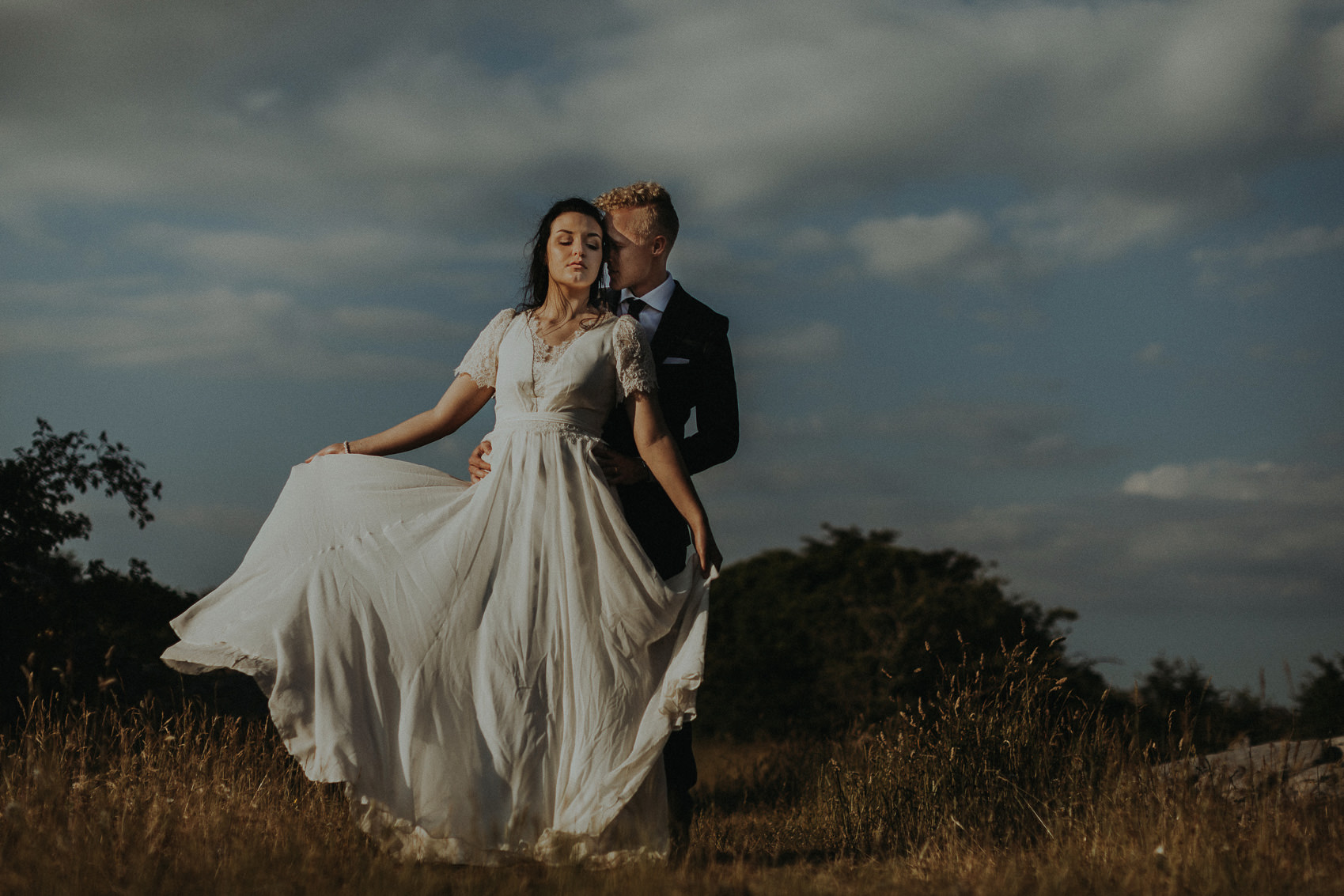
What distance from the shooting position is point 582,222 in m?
4.62

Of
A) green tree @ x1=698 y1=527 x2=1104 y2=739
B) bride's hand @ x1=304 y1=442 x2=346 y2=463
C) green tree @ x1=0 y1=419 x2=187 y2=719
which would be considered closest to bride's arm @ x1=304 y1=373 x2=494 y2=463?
bride's hand @ x1=304 y1=442 x2=346 y2=463

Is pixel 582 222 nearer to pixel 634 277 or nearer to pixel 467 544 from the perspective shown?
pixel 634 277

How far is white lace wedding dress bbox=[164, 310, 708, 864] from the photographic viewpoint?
3.91 meters

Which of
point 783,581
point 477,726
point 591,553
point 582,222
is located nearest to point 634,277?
point 582,222

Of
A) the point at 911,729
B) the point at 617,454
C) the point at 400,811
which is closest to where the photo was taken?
the point at 400,811

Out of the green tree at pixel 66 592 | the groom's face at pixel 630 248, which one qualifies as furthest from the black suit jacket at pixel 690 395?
the green tree at pixel 66 592

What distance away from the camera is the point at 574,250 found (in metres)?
4.58

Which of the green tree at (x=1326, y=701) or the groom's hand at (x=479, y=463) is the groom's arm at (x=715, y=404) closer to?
the groom's hand at (x=479, y=463)

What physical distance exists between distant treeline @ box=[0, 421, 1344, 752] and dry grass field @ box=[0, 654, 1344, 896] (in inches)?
16.2

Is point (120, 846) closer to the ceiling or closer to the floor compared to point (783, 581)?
closer to the floor

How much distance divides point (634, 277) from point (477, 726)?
207 cm

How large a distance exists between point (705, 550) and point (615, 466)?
50 cm

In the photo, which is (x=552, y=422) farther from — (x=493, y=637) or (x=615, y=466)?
(x=493, y=637)

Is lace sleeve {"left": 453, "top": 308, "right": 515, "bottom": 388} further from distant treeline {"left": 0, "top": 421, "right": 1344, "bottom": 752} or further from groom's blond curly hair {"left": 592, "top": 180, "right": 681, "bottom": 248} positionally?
distant treeline {"left": 0, "top": 421, "right": 1344, "bottom": 752}
